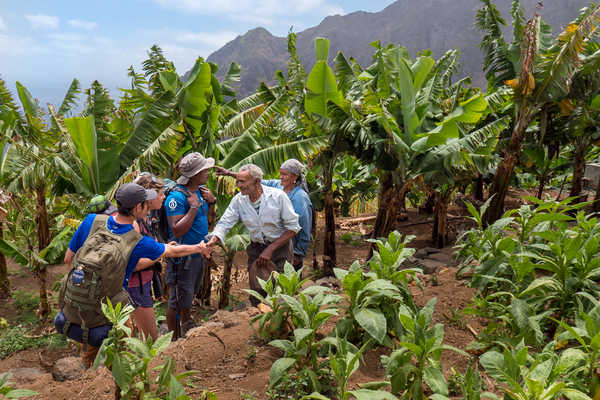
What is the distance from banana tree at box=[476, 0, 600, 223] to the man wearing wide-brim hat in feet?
13.9

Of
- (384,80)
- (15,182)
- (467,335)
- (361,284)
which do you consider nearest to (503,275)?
(467,335)

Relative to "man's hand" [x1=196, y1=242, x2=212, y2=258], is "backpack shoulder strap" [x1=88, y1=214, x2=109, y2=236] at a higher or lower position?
higher

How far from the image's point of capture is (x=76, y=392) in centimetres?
287

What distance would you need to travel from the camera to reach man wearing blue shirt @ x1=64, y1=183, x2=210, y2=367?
10.9ft

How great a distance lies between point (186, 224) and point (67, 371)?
1655mm

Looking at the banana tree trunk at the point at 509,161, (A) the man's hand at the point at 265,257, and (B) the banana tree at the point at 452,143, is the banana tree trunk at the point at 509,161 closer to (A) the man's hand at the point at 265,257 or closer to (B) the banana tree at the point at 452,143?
(B) the banana tree at the point at 452,143

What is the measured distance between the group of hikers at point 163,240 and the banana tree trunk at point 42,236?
12.2ft

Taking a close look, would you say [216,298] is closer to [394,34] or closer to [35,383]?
[35,383]

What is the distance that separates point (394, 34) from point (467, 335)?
53073 millimetres

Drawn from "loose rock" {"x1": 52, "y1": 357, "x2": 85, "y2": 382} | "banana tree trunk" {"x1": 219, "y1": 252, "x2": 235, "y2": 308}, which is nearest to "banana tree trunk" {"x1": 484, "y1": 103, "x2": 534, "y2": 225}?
"banana tree trunk" {"x1": 219, "y1": 252, "x2": 235, "y2": 308}

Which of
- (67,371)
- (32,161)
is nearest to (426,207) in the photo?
(32,161)

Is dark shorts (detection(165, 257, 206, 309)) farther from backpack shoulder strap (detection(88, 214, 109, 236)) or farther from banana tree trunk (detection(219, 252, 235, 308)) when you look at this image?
banana tree trunk (detection(219, 252, 235, 308))

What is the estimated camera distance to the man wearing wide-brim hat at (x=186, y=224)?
4395 mm

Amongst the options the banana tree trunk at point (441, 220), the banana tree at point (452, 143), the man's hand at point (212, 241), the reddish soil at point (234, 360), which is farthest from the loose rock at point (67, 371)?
the banana tree trunk at point (441, 220)
